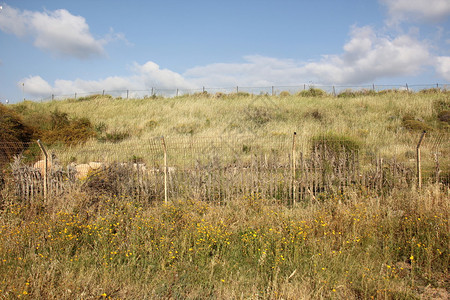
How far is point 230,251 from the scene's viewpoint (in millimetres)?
5340

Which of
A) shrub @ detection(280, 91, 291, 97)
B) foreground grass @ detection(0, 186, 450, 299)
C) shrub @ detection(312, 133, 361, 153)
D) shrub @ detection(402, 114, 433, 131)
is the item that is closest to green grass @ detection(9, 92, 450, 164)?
shrub @ detection(402, 114, 433, 131)

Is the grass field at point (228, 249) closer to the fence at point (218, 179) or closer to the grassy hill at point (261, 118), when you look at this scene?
the fence at point (218, 179)

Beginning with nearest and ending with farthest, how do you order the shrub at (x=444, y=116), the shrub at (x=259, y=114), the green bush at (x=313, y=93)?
the shrub at (x=444, y=116)
the shrub at (x=259, y=114)
the green bush at (x=313, y=93)

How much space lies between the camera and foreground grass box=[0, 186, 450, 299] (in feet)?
13.9

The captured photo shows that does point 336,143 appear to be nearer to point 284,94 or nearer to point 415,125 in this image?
point 415,125

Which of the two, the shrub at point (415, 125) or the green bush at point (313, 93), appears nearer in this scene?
the shrub at point (415, 125)

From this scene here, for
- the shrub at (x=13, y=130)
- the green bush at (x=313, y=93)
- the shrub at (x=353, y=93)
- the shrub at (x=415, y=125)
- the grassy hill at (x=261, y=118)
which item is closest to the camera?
the shrub at (x=13, y=130)

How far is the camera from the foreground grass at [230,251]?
423cm

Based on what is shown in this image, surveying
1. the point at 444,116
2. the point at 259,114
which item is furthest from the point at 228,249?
the point at 444,116

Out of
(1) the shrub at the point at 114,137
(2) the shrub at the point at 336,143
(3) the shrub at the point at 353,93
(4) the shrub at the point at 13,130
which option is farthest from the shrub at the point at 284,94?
(4) the shrub at the point at 13,130

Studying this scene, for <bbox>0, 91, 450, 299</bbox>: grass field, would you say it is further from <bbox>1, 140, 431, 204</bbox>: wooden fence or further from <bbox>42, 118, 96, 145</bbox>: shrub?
<bbox>42, 118, 96, 145</bbox>: shrub

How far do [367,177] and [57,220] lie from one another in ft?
24.5

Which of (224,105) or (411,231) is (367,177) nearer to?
(411,231)

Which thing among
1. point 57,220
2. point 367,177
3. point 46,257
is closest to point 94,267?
point 46,257
